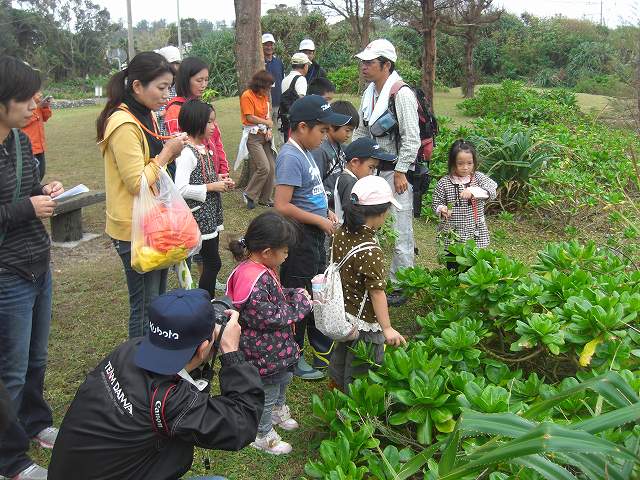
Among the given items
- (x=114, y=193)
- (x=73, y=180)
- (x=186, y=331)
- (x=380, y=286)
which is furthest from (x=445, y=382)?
(x=73, y=180)

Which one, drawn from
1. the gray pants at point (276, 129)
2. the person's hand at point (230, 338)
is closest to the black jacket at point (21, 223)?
the person's hand at point (230, 338)

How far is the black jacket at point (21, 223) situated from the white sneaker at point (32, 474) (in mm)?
816

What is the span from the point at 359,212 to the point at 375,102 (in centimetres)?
163

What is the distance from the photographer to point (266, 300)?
271cm

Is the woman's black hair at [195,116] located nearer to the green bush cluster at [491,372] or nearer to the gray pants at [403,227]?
the gray pants at [403,227]

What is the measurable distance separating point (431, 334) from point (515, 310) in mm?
463

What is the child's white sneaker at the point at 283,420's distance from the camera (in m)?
3.12

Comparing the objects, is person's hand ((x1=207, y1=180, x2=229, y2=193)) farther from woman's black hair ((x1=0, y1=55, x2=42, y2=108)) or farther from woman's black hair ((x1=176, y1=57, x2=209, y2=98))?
woman's black hair ((x1=0, y1=55, x2=42, y2=108))

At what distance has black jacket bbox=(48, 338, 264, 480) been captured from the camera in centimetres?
172

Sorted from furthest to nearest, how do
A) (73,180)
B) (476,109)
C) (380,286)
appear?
(476,109) < (73,180) < (380,286)

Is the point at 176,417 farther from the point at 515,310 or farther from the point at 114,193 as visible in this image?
the point at 515,310

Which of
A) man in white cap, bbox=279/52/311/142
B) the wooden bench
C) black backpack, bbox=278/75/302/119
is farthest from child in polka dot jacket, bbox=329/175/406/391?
black backpack, bbox=278/75/302/119

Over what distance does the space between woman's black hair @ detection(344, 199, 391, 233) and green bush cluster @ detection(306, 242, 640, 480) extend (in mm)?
592

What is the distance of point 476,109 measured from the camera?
1423cm
